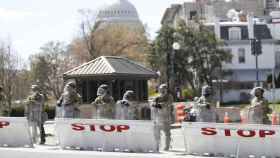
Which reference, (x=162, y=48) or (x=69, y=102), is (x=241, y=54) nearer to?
(x=162, y=48)

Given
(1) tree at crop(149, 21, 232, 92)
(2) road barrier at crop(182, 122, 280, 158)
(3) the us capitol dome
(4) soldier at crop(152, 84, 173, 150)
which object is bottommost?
(2) road barrier at crop(182, 122, 280, 158)

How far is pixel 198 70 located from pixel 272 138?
2189 inches

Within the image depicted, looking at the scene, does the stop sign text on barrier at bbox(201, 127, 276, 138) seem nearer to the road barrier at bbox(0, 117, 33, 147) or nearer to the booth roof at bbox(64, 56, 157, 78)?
the road barrier at bbox(0, 117, 33, 147)

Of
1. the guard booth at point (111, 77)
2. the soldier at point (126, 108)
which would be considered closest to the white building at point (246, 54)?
the guard booth at point (111, 77)

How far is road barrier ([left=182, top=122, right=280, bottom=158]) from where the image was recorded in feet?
48.2

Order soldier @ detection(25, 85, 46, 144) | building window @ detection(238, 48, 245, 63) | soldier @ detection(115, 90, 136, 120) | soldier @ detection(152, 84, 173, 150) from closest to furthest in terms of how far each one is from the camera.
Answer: soldier @ detection(152, 84, 173, 150) < soldier @ detection(115, 90, 136, 120) < soldier @ detection(25, 85, 46, 144) < building window @ detection(238, 48, 245, 63)

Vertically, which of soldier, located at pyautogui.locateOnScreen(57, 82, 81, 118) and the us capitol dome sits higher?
the us capitol dome

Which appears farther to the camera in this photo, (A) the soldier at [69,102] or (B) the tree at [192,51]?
(B) the tree at [192,51]

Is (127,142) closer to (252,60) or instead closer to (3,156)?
(3,156)

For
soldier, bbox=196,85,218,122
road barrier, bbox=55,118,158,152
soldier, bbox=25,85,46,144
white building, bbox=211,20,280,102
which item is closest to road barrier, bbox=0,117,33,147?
road barrier, bbox=55,118,158,152

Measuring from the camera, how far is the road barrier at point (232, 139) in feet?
48.2

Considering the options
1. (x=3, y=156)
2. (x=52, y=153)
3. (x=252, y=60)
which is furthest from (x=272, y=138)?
(x=252, y=60)

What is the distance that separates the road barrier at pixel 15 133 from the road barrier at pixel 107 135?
40.5 inches

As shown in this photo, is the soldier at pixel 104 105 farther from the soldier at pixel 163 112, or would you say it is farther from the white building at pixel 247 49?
the white building at pixel 247 49
